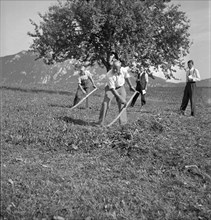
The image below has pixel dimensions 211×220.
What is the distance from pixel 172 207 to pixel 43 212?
2905mm

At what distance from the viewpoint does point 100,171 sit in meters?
8.58

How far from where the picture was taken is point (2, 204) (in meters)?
6.27

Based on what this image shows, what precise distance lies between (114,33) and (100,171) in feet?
85.5

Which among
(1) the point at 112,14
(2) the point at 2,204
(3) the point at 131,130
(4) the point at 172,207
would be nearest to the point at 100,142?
(3) the point at 131,130

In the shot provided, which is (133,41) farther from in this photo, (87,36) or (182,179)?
(182,179)

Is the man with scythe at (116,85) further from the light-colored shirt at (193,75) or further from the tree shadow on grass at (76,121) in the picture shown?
the light-colored shirt at (193,75)

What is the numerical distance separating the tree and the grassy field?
19.7m

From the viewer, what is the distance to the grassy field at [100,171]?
21.9ft

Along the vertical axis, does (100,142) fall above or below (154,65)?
below

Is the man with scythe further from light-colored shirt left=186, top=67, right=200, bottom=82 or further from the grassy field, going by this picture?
light-colored shirt left=186, top=67, right=200, bottom=82

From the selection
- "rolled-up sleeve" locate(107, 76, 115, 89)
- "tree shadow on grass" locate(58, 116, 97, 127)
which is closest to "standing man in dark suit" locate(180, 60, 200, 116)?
"rolled-up sleeve" locate(107, 76, 115, 89)

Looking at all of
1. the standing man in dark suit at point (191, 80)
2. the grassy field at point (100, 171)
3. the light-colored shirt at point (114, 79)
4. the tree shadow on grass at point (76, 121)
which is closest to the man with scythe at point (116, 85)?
the light-colored shirt at point (114, 79)

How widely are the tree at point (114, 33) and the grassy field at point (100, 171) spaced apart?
1972 cm

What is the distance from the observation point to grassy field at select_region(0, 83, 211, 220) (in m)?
6.68
